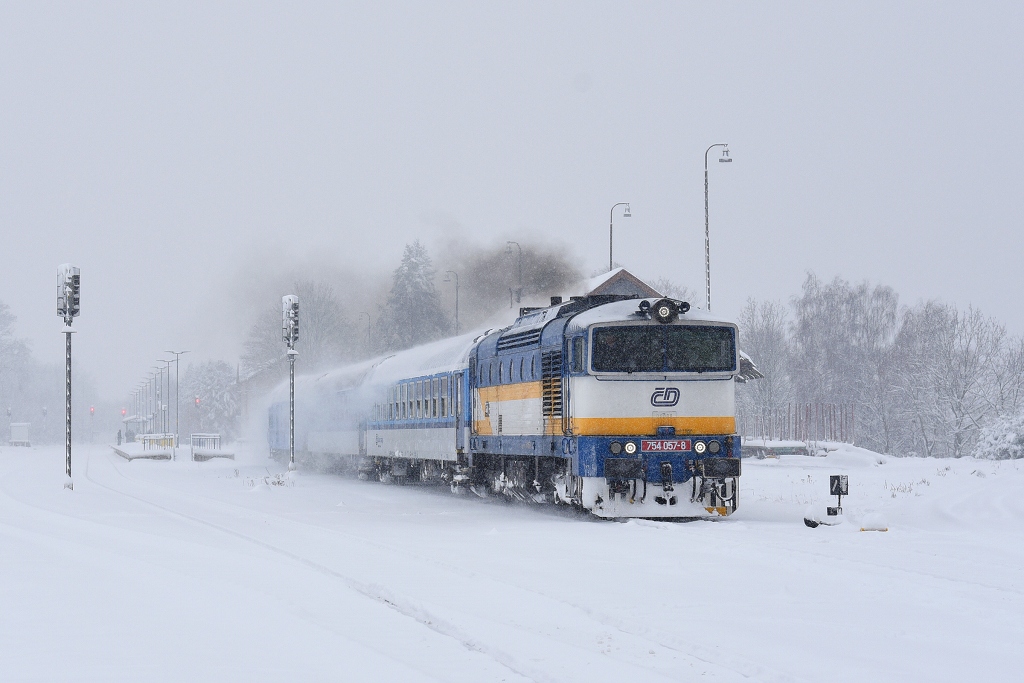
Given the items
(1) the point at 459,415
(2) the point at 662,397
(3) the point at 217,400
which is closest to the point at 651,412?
(2) the point at 662,397

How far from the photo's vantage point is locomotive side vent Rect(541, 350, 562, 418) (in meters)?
20.3

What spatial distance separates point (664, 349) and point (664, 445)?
153cm

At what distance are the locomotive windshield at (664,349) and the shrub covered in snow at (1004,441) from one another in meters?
24.1

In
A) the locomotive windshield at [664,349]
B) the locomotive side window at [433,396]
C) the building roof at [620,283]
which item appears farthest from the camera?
the building roof at [620,283]

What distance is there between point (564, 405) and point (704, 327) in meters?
2.50

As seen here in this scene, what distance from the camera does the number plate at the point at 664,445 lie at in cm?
1905

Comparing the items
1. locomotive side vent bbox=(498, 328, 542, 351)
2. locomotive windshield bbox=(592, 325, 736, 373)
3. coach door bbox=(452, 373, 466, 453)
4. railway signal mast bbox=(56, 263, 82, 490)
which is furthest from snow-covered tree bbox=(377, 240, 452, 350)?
locomotive windshield bbox=(592, 325, 736, 373)

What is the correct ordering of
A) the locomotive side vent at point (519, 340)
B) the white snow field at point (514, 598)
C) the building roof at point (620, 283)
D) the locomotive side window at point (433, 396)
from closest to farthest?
the white snow field at point (514, 598) → the locomotive side vent at point (519, 340) → the locomotive side window at point (433, 396) → the building roof at point (620, 283)

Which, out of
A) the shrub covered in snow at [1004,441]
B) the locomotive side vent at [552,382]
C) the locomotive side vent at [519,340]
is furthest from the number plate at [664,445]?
the shrub covered in snow at [1004,441]

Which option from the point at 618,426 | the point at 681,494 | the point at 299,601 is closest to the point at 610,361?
the point at 618,426

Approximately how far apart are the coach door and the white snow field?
4878mm

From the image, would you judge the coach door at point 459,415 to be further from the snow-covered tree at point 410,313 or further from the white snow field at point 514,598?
the snow-covered tree at point 410,313

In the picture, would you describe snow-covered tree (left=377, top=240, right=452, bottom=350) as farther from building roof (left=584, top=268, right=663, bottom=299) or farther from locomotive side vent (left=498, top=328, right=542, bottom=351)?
locomotive side vent (left=498, top=328, right=542, bottom=351)

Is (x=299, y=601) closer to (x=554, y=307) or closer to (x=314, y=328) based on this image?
(x=554, y=307)
